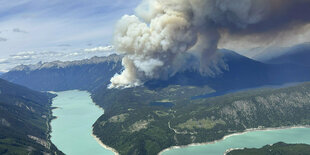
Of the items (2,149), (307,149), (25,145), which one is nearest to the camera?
(307,149)

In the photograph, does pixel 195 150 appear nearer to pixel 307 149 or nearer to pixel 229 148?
pixel 229 148

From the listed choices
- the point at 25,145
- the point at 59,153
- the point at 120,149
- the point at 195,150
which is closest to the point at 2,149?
the point at 25,145

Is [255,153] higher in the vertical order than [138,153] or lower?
lower

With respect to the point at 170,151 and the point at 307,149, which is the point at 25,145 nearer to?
the point at 170,151

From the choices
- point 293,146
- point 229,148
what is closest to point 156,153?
point 229,148

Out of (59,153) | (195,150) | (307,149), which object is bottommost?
(307,149)

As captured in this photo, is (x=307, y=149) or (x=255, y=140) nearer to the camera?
(x=307, y=149)

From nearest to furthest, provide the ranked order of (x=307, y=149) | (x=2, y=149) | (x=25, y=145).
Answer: (x=307, y=149), (x=2, y=149), (x=25, y=145)

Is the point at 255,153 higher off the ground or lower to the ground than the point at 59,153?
lower

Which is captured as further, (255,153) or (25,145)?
(25,145)
